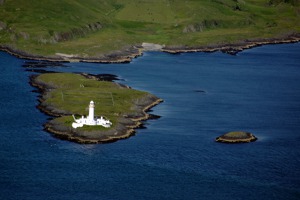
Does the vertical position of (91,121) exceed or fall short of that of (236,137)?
it exceeds it

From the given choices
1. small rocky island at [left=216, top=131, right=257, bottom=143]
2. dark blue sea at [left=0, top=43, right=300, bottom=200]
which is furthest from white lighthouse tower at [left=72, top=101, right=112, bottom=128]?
small rocky island at [left=216, top=131, right=257, bottom=143]

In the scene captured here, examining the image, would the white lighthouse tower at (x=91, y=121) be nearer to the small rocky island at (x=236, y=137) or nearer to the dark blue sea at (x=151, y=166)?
the dark blue sea at (x=151, y=166)

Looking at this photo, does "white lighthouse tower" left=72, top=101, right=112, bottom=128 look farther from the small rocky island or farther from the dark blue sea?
the small rocky island

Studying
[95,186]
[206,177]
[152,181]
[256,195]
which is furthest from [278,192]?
[95,186]

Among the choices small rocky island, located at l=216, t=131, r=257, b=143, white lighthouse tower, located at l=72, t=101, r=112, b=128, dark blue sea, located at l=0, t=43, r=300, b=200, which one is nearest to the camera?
dark blue sea, located at l=0, t=43, r=300, b=200

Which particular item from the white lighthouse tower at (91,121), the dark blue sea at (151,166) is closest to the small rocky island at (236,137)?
the dark blue sea at (151,166)

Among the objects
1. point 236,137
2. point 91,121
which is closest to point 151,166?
point 91,121

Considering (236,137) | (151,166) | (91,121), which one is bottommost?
(151,166)

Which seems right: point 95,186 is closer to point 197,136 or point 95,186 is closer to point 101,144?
point 101,144

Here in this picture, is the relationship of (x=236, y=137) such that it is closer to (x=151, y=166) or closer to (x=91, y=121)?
(x=151, y=166)
